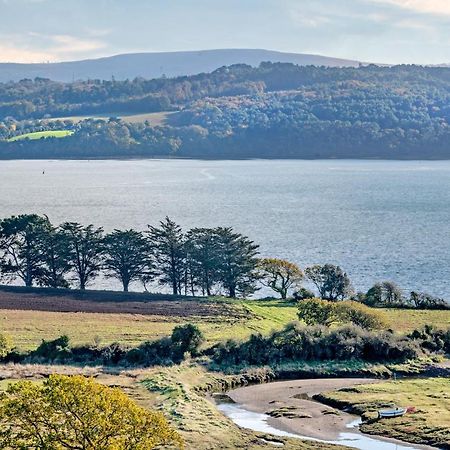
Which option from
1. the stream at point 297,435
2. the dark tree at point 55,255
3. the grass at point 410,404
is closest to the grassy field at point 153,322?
the grass at point 410,404

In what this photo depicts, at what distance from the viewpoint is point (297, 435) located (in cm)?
5034

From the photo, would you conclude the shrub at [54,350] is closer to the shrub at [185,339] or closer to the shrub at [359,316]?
the shrub at [185,339]

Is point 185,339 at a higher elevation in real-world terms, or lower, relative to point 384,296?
higher

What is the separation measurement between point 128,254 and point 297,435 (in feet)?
167

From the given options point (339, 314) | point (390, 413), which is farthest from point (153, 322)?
point (390, 413)

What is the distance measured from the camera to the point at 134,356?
65.1m

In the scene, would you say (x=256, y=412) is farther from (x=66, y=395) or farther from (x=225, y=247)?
(x=225, y=247)

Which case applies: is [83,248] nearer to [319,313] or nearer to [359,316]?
[319,313]

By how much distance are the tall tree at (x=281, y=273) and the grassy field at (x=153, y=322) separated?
798cm

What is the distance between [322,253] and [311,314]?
5622 cm

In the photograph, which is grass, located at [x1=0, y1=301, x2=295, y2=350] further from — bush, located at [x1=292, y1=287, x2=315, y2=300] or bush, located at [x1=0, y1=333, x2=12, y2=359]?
bush, located at [x1=292, y1=287, x2=315, y2=300]

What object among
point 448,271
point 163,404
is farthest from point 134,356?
point 448,271

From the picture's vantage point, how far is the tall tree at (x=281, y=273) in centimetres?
9775

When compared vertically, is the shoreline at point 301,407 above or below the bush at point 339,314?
below
